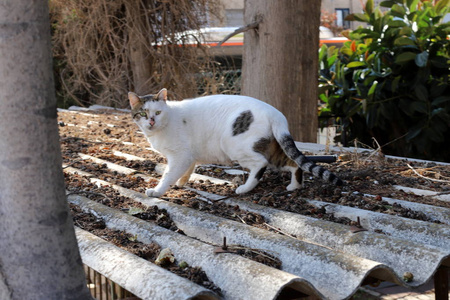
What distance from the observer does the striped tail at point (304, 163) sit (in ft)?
9.80

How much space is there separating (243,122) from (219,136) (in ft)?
0.71

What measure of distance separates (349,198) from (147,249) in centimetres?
126

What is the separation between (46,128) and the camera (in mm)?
1456

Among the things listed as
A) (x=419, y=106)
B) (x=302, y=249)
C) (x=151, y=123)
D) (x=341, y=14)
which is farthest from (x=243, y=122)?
(x=341, y=14)

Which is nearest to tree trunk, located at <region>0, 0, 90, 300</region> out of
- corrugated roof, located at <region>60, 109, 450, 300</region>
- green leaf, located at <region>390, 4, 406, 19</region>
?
corrugated roof, located at <region>60, 109, 450, 300</region>

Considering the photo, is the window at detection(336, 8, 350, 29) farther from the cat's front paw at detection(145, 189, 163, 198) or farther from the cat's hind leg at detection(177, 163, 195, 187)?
the cat's front paw at detection(145, 189, 163, 198)

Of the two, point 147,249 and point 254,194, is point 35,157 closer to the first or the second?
point 147,249

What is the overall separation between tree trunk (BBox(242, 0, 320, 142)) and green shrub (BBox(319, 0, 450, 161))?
3.89 feet

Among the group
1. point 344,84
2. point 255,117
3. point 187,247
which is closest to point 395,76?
point 344,84

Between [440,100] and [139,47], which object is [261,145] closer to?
[440,100]

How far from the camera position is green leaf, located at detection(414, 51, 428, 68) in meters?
5.89

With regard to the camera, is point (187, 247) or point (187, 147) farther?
point (187, 147)

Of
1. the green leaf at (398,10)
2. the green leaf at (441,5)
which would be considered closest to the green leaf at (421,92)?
the green leaf at (398,10)

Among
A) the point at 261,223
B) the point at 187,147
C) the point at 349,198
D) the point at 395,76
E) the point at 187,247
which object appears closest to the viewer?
the point at 187,247
